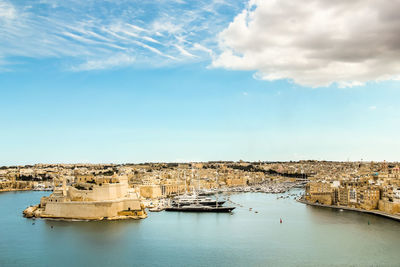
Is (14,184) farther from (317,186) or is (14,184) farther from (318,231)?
(318,231)

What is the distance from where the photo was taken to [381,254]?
19.0 m

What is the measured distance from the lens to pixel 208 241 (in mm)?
22094

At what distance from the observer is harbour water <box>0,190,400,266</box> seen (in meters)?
18.4

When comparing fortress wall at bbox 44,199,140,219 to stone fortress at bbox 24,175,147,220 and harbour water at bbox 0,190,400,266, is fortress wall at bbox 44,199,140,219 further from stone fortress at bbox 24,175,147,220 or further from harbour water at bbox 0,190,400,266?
harbour water at bbox 0,190,400,266

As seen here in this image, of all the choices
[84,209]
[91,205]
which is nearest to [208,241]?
[91,205]

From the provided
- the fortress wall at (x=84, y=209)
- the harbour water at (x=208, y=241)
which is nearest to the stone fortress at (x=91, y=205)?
the fortress wall at (x=84, y=209)

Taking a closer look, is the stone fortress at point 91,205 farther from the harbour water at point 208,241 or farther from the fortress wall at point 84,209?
the harbour water at point 208,241

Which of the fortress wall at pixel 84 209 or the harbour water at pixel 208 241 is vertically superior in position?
the fortress wall at pixel 84 209

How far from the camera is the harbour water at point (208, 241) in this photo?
18.4m

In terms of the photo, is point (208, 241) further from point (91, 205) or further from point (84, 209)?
point (84, 209)

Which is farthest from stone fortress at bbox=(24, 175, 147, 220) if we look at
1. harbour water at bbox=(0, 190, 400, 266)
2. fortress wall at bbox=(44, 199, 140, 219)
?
harbour water at bbox=(0, 190, 400, 266)

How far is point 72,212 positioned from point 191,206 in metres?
10.7

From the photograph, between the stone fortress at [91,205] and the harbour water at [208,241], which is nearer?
the harbour water at [208,241]

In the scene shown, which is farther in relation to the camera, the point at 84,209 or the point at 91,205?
the point at 84,209
